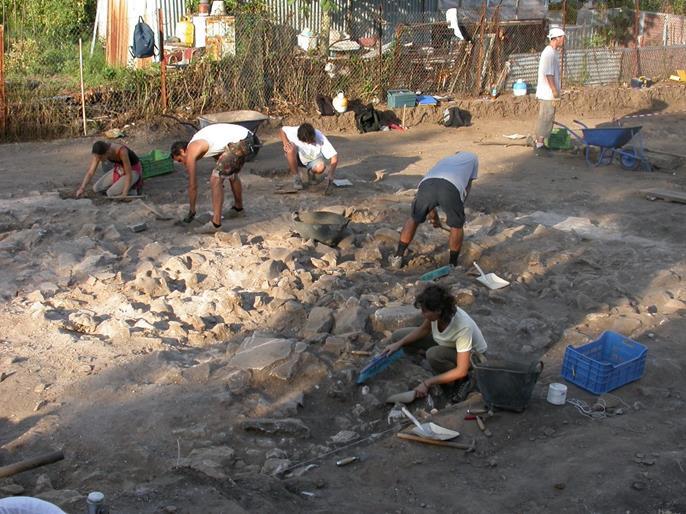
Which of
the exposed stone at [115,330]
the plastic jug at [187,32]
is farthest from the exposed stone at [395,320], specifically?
the plastic jug at [187,32]

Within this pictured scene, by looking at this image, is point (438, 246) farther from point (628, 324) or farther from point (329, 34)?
point (329, 34)

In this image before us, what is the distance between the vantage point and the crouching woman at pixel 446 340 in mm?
5535

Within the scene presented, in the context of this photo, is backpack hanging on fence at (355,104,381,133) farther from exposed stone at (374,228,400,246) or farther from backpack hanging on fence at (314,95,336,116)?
exposed stone at (374,228,400,246)

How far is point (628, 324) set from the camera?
22.7 ft

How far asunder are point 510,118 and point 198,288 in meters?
10.4

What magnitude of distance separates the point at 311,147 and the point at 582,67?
10246mm

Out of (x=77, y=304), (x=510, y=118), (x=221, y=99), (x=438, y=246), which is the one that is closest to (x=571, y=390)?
(x=438, y=246)

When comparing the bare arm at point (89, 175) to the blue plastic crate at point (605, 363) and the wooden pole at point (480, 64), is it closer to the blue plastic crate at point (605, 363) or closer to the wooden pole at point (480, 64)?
the blue plastic crate at point (605, 363)

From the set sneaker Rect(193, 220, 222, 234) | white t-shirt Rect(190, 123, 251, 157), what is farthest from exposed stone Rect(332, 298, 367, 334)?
Result: white t-shirt Rect(190, 123, 251, 157)

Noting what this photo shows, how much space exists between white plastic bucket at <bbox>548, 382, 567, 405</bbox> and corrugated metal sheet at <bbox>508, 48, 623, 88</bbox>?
1298 centimetres

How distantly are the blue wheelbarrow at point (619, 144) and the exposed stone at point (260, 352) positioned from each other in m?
7.45

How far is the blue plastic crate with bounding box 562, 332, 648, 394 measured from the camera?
5.73 meters

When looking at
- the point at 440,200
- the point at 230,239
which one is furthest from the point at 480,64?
the point at 230,239

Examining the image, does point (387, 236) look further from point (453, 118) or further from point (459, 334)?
point (453, 118)
